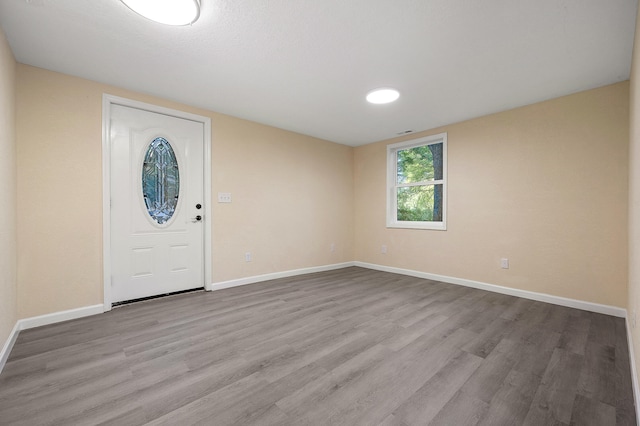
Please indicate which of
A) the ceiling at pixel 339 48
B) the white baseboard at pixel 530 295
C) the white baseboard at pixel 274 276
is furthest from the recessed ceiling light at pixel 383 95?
the white baseboard at pixel 274 276

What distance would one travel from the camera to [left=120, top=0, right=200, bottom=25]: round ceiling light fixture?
1.64 m

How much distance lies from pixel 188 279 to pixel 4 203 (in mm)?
1817

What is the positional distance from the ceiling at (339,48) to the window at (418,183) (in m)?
1.16

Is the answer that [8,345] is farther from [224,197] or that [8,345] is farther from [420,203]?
[420,203]

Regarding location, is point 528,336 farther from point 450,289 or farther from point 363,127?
point 363,127

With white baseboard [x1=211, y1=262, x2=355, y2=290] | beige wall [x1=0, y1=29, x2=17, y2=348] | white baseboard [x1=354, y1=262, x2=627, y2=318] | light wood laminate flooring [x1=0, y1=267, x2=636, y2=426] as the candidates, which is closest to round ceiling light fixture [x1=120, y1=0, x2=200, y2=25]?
beige wall [x1=0, y1=29, x2=17, y2=348]

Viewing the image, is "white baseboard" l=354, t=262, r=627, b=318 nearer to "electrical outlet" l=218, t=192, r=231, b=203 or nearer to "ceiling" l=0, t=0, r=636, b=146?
"ceiling" l=0, t=0, r=636, b=146

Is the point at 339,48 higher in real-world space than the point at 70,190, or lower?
higher

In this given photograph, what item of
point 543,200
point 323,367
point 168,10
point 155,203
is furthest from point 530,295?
point 155,203

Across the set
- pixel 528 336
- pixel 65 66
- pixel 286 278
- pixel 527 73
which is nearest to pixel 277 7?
pixel 65 66

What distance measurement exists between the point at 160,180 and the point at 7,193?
4.10ft

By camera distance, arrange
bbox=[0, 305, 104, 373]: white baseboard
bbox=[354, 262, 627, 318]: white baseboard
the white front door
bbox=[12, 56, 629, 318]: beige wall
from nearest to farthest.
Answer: bbox=[0, 305, 104, 373]: white baseboard
bbox=[12, 56, 629, 318]: beige wall
bbox=[354, 262, 627, 318]: white baseboard
the white front door

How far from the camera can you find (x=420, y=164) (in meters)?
4.46

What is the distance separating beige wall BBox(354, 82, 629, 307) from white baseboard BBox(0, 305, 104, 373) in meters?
4.19
